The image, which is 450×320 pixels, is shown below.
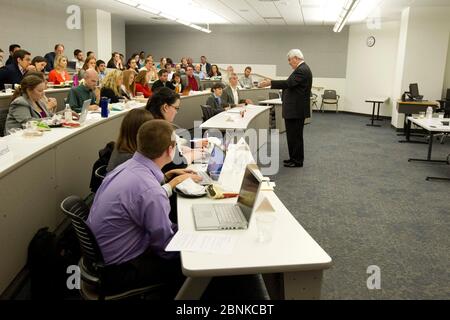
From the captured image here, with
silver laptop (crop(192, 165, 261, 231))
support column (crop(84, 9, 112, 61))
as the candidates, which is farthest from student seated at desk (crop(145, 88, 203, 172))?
support column (crop(84, 9, 112, 61))

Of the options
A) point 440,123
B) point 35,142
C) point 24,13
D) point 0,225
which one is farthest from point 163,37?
point 0,225

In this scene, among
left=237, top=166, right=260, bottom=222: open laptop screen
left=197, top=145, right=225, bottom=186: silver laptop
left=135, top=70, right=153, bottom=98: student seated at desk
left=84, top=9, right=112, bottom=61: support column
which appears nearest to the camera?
left=237, top=166, right=260, bottom=222: open laptop screen

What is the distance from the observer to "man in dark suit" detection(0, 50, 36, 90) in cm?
666

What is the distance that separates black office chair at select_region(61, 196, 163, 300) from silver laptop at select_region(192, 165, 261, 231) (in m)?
0.38

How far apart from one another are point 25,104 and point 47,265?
7.51 ft

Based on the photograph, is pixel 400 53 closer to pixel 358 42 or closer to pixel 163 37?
pixel 358 42

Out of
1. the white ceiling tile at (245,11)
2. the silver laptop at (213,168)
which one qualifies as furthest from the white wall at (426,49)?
the silver laptop at (213,168)

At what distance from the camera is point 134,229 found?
206 cm

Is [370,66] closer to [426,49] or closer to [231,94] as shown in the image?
[426,49]

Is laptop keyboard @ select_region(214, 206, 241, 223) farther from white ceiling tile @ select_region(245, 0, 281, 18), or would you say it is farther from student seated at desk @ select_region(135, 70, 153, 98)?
white ceiling tile @ select_region(245, 0, 281, 18)

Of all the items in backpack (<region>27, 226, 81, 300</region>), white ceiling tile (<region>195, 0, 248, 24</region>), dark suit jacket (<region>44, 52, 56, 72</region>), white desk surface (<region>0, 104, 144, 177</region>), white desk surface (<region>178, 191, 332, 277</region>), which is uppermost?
white ceiling tile (<region>195, 0, 248, 24</region>)

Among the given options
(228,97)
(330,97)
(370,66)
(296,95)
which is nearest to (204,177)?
(296,95)

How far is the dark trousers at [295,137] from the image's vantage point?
240 inches

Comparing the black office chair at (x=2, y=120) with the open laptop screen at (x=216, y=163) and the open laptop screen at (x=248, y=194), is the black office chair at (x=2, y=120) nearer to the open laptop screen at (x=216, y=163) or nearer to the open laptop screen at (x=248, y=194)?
the open laptop screen at (x=216, y=163)
